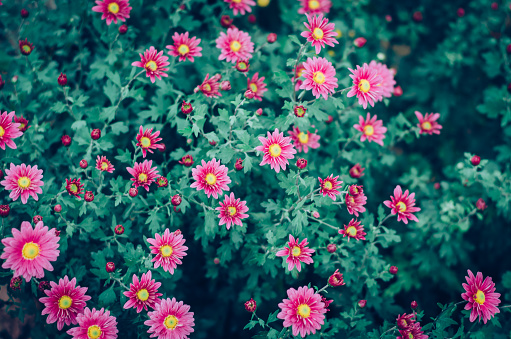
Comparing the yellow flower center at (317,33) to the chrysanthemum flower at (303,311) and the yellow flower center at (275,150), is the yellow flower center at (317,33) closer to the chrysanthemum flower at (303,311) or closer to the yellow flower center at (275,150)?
the yellow flower center at (275,150)

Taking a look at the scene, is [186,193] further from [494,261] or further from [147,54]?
[494,261]

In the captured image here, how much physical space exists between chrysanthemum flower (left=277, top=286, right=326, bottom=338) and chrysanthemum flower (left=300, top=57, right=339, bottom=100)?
1.03m

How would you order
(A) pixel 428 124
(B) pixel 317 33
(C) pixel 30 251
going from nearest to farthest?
(C) pixel 30 251 < (B) pixel 317 33 < (A) pixel 428 124

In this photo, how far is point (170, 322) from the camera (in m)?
1.89

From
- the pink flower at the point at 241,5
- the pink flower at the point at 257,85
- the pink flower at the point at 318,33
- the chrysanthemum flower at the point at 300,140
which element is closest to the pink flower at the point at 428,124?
the chrysanthemum flower at the point at 300,140

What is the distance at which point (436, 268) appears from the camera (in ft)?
9.35

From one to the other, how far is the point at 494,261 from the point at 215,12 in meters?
3.03

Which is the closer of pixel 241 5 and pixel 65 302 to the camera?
pixel 65 302

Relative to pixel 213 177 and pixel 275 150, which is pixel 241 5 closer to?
pixel 275 150

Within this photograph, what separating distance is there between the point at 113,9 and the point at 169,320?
1.80m

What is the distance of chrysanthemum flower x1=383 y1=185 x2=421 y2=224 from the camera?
2.13 meters

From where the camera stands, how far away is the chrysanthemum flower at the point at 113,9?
86.3 inches

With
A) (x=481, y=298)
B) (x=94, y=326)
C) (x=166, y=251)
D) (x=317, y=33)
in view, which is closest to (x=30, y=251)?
(x=94, y=326)

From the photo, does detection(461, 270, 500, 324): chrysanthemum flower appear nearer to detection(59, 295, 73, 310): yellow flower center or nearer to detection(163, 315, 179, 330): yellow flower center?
detection(163, 315, 179, 330): yellow flower center
